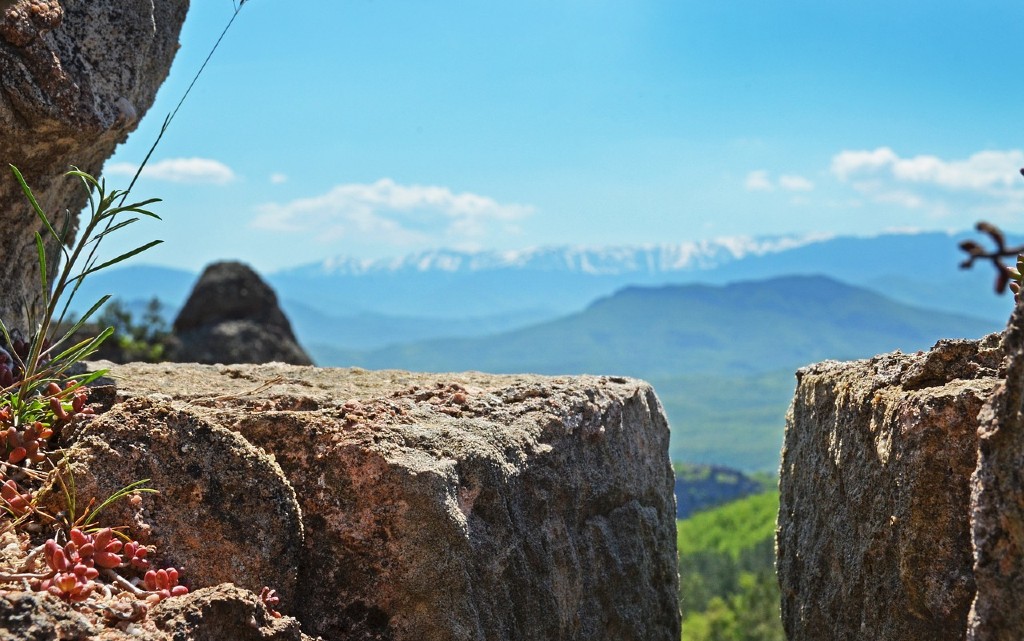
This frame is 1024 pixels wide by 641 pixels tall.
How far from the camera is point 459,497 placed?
3.61 metres

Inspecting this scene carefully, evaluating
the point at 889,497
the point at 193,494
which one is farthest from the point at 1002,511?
the point at 193,494

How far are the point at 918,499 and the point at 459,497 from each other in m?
1.58

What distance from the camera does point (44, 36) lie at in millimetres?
4348

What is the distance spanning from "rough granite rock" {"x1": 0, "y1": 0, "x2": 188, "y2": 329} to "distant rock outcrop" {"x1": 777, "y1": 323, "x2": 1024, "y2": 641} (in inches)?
142

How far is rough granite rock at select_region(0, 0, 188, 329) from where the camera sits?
4.27m

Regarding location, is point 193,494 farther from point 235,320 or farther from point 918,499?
point 235,320

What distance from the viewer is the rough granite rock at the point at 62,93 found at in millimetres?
4266

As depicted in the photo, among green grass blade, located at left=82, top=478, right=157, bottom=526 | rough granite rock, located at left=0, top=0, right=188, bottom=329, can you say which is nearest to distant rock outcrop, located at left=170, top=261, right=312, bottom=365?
rough granite rock, located at left=0, top=0, right=188, bottom=329

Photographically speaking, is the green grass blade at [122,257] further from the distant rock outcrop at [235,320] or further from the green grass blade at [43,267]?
the distant rock outcrop at [235,320]

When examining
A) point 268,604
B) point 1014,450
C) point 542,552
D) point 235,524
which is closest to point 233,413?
point 235,524

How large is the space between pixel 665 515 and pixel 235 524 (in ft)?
8.18

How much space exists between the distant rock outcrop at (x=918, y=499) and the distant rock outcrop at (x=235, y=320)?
21.9 m

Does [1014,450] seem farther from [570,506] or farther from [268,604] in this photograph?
[268,604]

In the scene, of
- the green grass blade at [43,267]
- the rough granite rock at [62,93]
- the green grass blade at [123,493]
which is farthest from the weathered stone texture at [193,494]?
the rough granite rock at [62,93]
